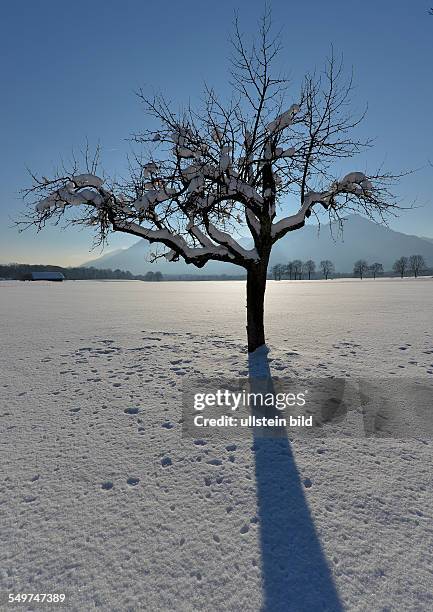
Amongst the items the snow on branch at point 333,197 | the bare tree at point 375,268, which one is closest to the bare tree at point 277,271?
the bare tree at point 375,268

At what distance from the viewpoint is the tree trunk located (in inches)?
307

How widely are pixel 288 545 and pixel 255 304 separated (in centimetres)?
583

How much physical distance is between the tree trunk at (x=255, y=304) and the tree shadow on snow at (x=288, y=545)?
4.36 m

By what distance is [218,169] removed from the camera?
642 centimetres

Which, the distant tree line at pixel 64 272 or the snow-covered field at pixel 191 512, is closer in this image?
the snow-covered field at pixel 191 512

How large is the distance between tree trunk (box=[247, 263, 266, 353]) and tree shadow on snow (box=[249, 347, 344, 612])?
436 cm

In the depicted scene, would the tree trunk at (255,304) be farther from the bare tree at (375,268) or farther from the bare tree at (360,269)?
the bare tree at (375,268)

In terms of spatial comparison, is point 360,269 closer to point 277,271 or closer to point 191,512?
point 277,271

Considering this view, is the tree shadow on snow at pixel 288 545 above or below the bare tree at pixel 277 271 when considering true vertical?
below

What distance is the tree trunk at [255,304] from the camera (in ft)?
25.6

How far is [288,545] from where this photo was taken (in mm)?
2383

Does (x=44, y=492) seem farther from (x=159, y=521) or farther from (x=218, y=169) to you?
(x=218, y=169)

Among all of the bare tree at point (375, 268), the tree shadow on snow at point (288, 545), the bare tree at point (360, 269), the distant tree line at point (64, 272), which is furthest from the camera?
the distant tree line at point (64, 272)

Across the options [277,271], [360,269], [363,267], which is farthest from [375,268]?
[277,271]
